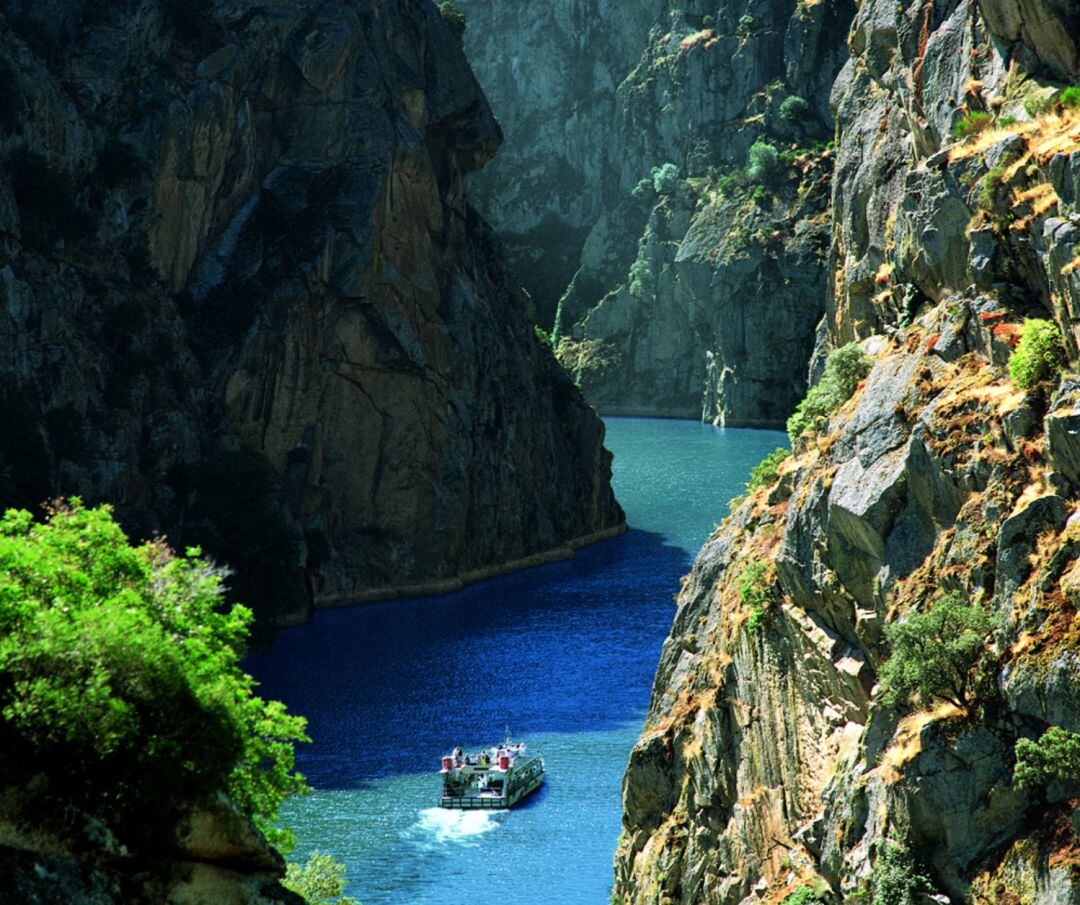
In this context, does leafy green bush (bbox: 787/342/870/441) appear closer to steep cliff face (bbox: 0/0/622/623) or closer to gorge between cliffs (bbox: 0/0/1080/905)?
gorge between cliffs (bbox: 0/0/1080/905)

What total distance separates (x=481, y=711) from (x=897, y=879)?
55.2m

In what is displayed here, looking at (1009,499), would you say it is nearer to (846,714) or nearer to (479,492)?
(846,714)

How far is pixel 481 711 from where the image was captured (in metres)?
81.1

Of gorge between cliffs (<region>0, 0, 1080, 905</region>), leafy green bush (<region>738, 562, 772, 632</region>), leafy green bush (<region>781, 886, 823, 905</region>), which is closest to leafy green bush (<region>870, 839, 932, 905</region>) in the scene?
gorge between cliffs (<region>0, 0, 1080, 905</region>)

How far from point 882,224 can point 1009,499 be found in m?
14.5

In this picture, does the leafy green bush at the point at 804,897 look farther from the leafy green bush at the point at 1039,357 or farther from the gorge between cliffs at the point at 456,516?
the leafy green bush at the point at 1039,357

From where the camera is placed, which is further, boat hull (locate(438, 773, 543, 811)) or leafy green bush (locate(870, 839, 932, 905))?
boat hull (locate(438, 773, 543, 811))

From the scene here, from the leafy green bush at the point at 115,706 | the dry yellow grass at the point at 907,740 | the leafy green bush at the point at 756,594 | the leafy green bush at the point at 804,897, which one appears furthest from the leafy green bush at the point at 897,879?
the leafy green bush at the point at 115,706

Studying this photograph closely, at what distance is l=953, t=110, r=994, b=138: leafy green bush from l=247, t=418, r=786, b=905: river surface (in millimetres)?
32343

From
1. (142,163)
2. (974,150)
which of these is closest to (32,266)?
(142,163)

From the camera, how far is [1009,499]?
28516 mm

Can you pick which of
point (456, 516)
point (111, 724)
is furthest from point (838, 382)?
point (456, 516)

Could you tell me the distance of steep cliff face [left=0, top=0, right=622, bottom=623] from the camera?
95000 mm

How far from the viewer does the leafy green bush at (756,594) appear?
1494 inches
